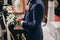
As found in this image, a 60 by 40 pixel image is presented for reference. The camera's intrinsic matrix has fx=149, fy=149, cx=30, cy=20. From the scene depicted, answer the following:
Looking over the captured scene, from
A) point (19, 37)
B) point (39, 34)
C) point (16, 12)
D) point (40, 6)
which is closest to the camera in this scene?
point (40, 6)

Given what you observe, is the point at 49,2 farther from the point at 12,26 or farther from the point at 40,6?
the point at 12,26

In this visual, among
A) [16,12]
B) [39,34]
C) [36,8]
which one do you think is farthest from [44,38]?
[16,12]

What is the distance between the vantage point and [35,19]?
5.26 ft

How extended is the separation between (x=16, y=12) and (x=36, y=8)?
3.79 ft

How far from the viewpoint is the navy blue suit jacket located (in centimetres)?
158

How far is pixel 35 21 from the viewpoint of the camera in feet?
5.30

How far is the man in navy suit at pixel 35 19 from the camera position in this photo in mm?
1584

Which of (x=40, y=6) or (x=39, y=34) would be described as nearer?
(x=40, y=6)

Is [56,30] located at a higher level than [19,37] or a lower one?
higher

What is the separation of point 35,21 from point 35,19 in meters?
0.02

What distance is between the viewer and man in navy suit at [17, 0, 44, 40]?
1584mm

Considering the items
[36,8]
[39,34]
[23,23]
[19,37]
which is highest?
[36,8]

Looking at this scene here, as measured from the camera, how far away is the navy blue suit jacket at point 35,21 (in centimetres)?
158

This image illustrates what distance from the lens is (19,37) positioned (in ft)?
7.34
